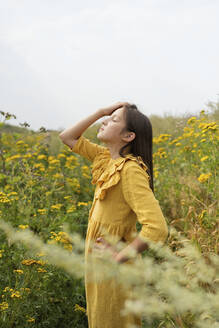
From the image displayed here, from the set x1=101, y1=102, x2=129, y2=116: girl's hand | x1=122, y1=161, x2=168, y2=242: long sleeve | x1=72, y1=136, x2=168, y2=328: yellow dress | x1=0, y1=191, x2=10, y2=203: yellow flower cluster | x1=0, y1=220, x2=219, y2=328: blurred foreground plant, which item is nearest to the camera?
x1=0, y1=220, x2=219, y2=328: blurred foreground plant

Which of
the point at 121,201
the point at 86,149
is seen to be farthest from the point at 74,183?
the point at 121,201

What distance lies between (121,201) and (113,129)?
0.40 metres

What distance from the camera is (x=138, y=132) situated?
5.96ft

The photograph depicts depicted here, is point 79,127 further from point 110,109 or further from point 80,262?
point 80,262

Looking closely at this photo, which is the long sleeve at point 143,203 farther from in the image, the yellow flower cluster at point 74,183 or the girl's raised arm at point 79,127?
the yellow flower cluster at point 74,183

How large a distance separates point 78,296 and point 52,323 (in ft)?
0.97

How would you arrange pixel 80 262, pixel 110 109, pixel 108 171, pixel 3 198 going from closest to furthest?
pixel 80 262, pixel 108 171, pixel 110 109, pixel 3 198

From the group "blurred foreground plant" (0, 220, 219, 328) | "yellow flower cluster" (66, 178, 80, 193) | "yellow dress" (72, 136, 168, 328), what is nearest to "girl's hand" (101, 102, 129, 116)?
"yellow dress" (72, 136, 168, 328)

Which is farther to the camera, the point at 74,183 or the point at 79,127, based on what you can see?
the point at 74,183

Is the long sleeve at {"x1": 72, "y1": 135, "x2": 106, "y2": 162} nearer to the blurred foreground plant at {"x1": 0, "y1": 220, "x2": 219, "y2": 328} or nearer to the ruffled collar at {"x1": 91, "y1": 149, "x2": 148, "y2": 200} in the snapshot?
the ruffled collar at {"x1": 91, "y1": 149, "x2": 148, "y2": 200}

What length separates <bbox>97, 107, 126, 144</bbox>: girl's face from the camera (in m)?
1.76

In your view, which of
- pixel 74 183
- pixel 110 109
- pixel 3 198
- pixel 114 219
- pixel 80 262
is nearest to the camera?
pixel 80 262

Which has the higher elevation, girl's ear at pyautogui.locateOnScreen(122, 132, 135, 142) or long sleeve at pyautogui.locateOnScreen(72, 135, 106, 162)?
girl's ear at pyautogui.locateOnScreen(122, 132, 135, 142)

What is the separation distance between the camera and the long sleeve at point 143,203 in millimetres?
1360
